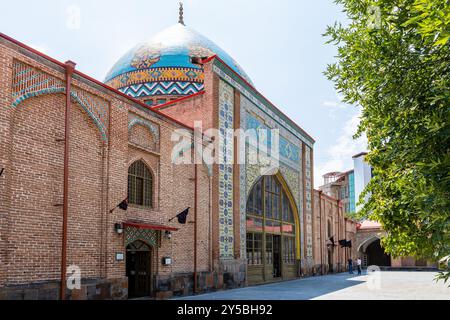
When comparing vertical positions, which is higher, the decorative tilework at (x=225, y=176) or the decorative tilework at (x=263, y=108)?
the decorative tilework at (x=263, y=108)

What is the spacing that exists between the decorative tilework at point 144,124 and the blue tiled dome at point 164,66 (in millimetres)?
9728

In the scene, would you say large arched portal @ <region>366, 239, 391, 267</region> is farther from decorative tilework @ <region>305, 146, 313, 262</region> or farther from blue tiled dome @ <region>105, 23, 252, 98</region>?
blue tiled dome @ <region>105, 23, 252, 98</region>

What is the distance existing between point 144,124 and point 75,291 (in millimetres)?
5784

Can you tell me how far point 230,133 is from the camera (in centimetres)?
2045

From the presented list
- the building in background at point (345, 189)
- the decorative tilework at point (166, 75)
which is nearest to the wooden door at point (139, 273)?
the decorative tilework at point (166, 75)

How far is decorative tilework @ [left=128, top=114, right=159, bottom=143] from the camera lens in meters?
14.9

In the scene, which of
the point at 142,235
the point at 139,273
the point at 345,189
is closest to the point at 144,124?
the point at 142,235

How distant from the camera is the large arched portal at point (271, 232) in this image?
883 inches

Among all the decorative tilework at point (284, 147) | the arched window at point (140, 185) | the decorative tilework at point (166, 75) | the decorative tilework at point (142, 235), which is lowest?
the decorative tilework at point (142, 235)

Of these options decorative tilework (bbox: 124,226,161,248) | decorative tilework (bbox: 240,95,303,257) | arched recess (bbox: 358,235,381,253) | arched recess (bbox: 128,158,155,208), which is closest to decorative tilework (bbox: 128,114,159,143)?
arched recess (bbox: 128,158,155,208)

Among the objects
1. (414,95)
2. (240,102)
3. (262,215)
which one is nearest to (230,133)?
(240,102)

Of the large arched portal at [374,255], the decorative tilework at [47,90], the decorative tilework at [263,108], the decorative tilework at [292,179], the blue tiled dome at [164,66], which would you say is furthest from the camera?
the large arched portal at [374,255]

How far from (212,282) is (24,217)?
885 cm

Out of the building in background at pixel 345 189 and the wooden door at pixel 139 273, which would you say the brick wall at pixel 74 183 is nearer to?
the wooden door at pixel 139 273
